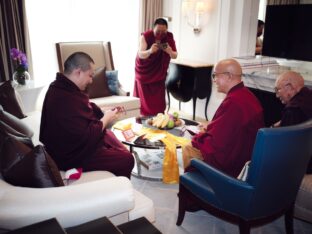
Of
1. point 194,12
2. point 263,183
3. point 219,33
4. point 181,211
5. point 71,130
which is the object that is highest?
point 194,12

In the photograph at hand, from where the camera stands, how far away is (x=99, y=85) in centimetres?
406

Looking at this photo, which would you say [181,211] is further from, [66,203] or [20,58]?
[20,58]

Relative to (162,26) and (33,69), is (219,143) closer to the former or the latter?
(162,26)

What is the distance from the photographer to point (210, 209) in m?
2.05

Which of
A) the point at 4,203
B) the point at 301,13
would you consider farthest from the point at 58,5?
the point at 4,203

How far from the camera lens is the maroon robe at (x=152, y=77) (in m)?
4.40

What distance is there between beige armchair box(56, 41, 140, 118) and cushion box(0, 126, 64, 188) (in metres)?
2.23

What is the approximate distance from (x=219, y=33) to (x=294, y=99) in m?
2.51

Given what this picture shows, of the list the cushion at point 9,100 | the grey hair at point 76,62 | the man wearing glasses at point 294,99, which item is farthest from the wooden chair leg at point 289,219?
the cushion at point 9,100

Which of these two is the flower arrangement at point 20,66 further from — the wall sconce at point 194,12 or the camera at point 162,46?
the wall sconce at point 194,12

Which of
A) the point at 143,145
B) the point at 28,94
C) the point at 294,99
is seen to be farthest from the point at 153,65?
the point at 294,99

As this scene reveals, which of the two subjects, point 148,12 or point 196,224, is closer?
point 196,224

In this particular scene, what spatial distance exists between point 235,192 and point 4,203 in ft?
3.80

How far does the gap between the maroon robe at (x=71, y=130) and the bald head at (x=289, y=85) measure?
1288mm
